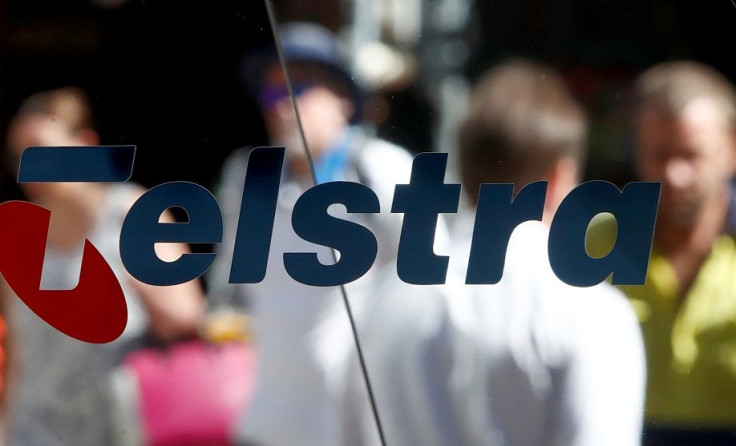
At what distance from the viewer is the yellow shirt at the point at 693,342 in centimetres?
173

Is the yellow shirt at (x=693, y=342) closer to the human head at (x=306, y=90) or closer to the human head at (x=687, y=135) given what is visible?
the human head at (x=687, y=135)

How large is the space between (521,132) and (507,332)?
0.29 m

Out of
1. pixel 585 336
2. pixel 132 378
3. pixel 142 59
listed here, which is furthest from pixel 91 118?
pixel 585 336

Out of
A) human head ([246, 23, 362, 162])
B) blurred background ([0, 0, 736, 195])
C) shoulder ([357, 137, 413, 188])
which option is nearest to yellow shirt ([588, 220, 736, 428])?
blurred background ([0, 0, 736, 195])

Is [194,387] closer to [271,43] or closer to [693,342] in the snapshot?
[271,43]

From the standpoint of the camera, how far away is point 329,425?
1706mm

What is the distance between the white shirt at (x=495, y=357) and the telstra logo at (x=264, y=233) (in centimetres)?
3

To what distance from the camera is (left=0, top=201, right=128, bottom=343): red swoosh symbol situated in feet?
5.49

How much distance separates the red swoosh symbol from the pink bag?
0.23ft

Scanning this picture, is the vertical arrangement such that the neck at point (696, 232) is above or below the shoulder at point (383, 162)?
below

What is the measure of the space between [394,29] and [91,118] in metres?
0.45

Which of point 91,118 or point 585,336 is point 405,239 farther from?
point 91,118

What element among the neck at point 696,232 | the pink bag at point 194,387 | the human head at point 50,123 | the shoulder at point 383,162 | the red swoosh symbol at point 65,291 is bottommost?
the pink bag at point 194,387

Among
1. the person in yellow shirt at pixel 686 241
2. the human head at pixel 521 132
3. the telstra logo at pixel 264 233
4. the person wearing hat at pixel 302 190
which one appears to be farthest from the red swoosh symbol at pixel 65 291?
the person in yellow shirt at pixel 686 241
